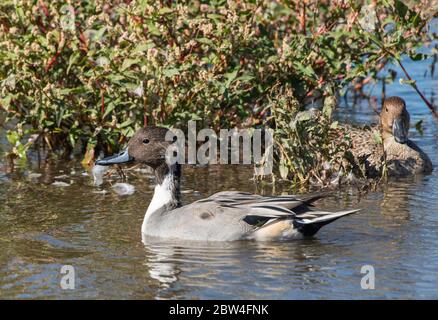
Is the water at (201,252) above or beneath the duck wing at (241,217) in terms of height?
beneath

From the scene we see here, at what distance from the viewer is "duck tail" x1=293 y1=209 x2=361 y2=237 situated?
754cm

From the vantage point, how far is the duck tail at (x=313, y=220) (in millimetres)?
7543

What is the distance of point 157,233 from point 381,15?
3.84m

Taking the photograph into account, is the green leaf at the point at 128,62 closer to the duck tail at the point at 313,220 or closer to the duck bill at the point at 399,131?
the duck tail at the point at 313,220

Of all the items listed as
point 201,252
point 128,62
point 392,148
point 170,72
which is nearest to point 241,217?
point 201,252

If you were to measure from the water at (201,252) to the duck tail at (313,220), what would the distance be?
0.09m

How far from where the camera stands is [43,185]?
32.2 feet

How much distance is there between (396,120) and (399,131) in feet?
0.48

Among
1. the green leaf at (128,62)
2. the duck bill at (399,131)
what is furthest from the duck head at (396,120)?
the green leaf at (128,62)

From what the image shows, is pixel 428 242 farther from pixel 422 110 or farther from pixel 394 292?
pixel 422 110

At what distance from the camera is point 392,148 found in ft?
34.6

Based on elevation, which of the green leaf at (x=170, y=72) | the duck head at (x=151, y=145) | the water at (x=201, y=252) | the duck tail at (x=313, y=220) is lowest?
the water at (x=201, y=252)

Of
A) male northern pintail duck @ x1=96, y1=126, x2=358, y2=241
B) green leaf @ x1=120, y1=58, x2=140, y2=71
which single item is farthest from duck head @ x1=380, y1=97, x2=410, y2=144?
male northern pintail duck @ x1=96, y1=126, x2=358, y2=241
